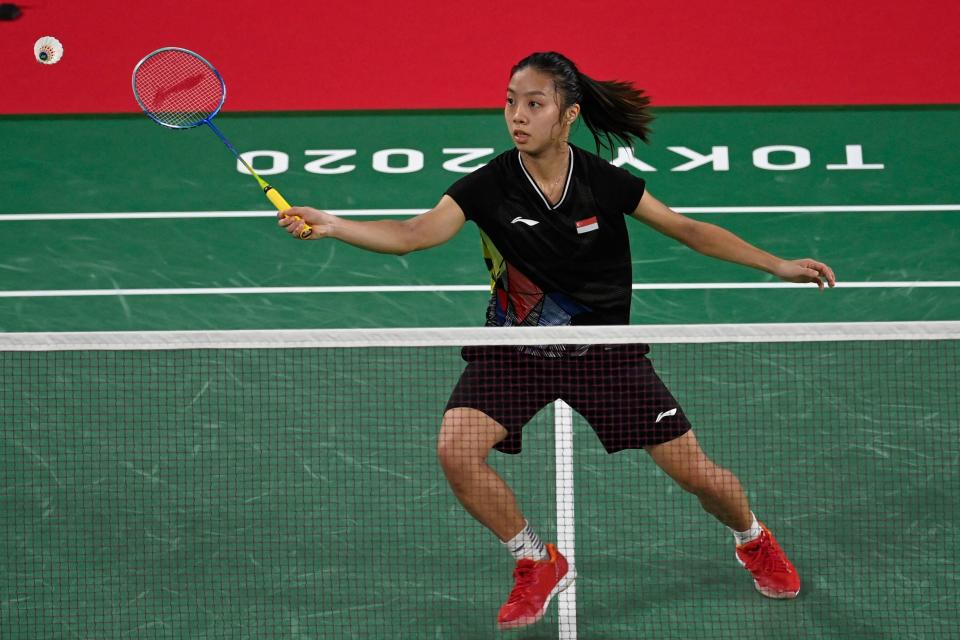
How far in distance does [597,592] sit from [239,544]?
1.44 m

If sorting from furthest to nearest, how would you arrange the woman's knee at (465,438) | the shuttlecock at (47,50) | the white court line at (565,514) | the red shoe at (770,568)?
the shuttlecock at (47,50) < the red shoe at (770,568) < the white court line at (565,514) < the woman's knee at (465,438)

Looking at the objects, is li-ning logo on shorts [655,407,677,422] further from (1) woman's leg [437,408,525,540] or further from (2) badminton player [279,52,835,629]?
(1) woman's leg [437,408,525,540]

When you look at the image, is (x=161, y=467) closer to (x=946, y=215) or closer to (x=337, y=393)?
(x=337, y=393)

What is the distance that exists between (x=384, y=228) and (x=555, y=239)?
604 mm

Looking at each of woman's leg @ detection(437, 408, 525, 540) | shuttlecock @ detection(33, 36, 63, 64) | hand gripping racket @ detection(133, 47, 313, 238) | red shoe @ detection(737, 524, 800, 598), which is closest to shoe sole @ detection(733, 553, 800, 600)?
red shoe @ detection(737, 524, 800, 598)

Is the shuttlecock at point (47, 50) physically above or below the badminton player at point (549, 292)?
above

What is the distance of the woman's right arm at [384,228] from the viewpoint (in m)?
3.90

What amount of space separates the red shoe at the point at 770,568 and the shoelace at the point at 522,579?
85cm

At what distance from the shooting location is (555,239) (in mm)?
4305

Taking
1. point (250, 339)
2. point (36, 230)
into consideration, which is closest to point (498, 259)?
point (250, 339)

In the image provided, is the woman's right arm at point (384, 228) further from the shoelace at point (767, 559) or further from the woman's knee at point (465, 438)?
the shoelace at point (767, 559)

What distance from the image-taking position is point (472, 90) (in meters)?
8.52

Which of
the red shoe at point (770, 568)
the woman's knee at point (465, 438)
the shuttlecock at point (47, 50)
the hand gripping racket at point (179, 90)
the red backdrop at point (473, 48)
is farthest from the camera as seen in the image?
the shuttlecock at point (47, 50)

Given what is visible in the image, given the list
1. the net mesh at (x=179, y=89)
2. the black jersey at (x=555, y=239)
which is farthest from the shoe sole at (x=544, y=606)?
the net mesh at (x=179, y=89)
